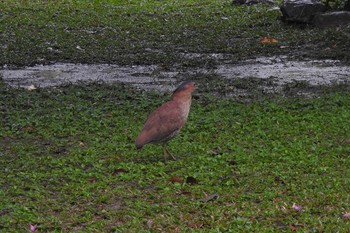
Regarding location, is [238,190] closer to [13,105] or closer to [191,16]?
[13,105]

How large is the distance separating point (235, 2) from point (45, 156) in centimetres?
1353

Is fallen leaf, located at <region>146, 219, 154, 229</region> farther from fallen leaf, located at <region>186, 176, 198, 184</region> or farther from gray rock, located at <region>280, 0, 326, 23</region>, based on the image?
gray rock, located at <region>280, 0, 326, 23</region>

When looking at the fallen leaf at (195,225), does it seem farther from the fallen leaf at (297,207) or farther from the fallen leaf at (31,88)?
the fallen leaf at (31,88)

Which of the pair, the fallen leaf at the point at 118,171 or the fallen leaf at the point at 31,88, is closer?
the fallen leaf at the point at 118,171

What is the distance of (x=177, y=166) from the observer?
6.50 metres

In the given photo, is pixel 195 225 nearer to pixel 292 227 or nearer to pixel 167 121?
pixel 292 227

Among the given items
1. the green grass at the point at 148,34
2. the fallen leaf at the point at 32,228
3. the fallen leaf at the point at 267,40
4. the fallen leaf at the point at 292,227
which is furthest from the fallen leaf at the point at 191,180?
the fallen leaf at the point at 267,40

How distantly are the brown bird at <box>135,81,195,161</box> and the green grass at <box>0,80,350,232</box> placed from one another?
0.84 feet

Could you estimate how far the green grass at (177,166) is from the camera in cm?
528

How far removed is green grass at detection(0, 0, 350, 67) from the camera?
12.3 metres

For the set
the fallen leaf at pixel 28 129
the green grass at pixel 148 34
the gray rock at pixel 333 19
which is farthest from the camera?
the gray rock at pixel 333 19

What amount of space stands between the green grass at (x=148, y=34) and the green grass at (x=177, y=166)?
9.82 ft

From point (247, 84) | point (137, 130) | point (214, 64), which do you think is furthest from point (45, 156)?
point (214, 64)

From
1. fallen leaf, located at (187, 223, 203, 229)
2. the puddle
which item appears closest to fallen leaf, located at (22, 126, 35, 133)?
the puddle
